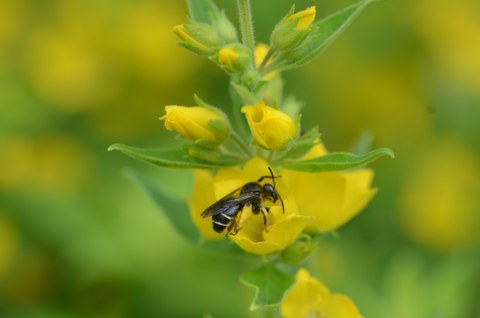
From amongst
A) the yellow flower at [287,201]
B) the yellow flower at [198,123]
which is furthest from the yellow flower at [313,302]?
the yellow flower at [198,123]

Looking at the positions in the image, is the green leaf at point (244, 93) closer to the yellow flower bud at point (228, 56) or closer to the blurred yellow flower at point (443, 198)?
the yellow flower bud at point (228, 56)

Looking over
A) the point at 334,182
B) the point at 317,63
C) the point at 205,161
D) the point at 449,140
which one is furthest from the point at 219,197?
the point at 317,63

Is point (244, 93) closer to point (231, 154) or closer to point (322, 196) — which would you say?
point (231, 154)

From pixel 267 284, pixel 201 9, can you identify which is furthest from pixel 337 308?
pixel 201 9

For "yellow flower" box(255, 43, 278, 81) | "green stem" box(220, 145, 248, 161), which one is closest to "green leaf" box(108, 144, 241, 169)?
"green stem" box(220, 145, 248, 161)

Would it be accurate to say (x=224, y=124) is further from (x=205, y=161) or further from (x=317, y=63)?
(x=317, y=63)

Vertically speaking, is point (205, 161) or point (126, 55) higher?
point (126, 55)
